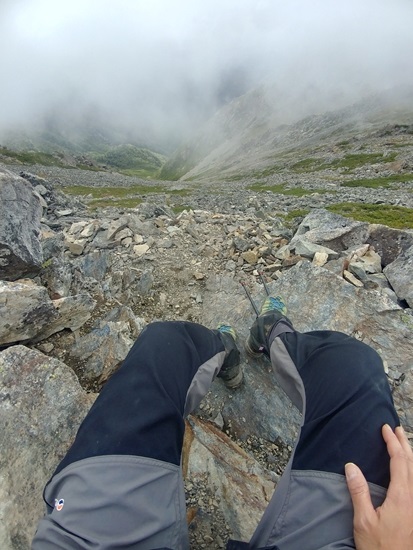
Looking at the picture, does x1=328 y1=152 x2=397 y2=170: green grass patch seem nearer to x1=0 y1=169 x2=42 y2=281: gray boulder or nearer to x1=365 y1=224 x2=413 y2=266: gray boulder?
x1=365 y1=224 x2=413 y2=266: gray boulder

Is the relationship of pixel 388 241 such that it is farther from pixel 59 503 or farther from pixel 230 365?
pixel 59 503

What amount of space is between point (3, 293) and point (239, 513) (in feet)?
15.5

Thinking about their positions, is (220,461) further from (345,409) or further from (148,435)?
(345,409)

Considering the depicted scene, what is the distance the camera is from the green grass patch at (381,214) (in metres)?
18.2

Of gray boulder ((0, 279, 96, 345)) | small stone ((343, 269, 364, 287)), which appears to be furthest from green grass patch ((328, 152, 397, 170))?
gray boulder ((0, 279, 96, 345))

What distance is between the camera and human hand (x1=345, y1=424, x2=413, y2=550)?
2058mm

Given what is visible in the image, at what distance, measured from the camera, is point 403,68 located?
180375 millimetres

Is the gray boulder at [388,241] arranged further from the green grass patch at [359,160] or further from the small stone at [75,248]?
the green grass patch at [359,160]

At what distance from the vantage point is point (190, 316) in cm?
795

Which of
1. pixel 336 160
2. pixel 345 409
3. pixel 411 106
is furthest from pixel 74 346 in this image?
pixel 411 106

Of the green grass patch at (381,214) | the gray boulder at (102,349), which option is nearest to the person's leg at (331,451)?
the gray boulder at (102,349)

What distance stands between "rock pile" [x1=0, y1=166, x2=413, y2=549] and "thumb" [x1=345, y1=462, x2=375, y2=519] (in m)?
1.75

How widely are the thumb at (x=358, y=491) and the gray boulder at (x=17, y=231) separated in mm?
6536

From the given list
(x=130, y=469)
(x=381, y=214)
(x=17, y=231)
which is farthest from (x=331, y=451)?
(x=381, y=214)
